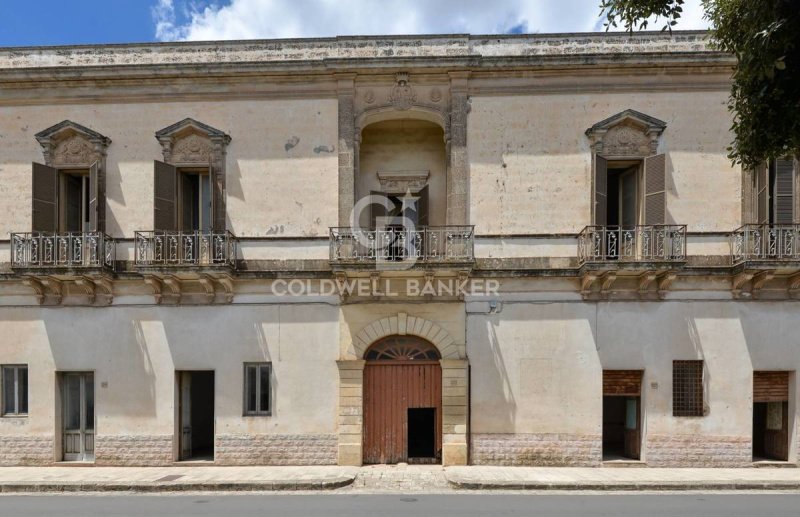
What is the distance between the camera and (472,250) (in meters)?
12.7

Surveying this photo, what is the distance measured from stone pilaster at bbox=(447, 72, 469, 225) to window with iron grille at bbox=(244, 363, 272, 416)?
5683 millimetres

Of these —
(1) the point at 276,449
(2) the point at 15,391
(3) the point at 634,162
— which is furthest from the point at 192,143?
(3) the point at 634,162

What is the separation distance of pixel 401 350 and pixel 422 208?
11.5 ft

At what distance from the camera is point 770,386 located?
12.8m

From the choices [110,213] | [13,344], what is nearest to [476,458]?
[110,213]

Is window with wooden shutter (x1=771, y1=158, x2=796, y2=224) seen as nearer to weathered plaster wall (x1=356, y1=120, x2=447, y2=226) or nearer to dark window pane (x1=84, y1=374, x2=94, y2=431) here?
weathered plaster wall (x1=356, y1=120, x2=447, y2=226)

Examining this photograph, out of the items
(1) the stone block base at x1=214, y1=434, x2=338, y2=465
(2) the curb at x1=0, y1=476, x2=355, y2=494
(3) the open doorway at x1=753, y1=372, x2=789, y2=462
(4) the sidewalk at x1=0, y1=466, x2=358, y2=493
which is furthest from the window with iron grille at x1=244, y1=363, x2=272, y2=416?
(3) the open doorway at x1=753, y1=372, x2=789, y2=462

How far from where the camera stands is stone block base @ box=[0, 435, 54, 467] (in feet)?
43.1

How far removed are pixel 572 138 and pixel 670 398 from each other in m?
6.42

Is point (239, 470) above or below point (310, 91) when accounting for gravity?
below

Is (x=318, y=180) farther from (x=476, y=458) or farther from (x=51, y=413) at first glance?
(x=51, y=413)
